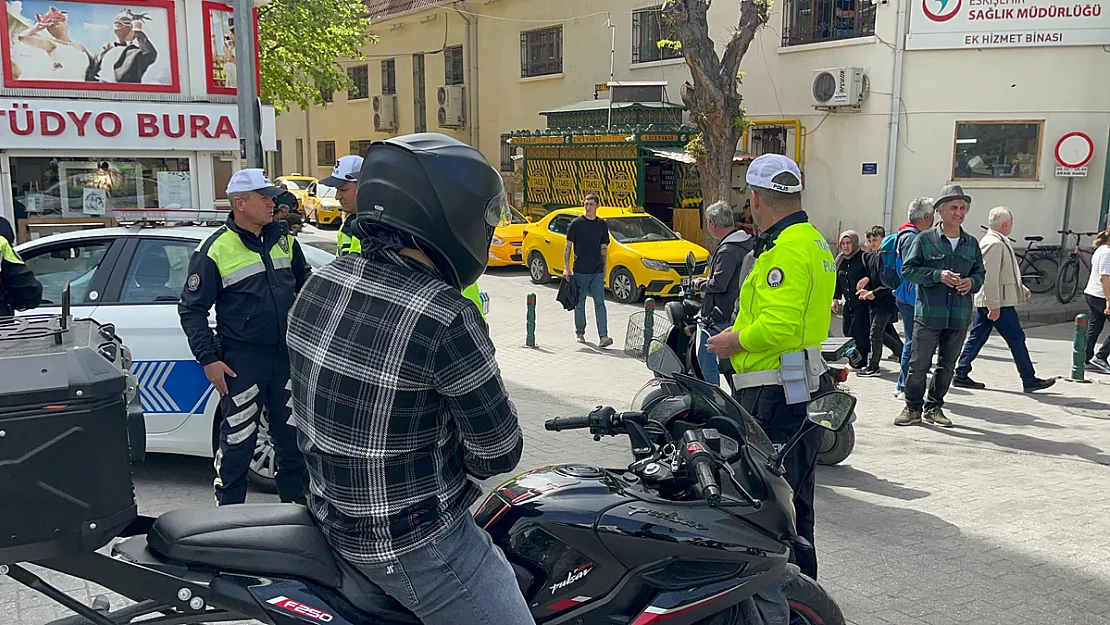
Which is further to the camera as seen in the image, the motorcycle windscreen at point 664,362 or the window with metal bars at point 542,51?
the window with metal bars at point 542,51

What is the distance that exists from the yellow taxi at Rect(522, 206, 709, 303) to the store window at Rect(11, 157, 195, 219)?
599 centimetres

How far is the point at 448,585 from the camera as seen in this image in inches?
87.6

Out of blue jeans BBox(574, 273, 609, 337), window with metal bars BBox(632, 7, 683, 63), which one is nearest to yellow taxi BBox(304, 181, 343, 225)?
window with metal bars BBox(632, 7, 683, 63)

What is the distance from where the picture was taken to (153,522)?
93.2 inches

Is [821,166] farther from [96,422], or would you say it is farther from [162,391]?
[96,422]

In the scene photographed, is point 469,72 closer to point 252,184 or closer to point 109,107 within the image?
point 109,107

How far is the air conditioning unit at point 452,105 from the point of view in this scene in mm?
27562

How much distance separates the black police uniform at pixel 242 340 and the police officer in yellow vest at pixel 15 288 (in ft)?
4.63

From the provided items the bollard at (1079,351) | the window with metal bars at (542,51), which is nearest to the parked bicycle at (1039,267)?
the bollard at (1079,351)

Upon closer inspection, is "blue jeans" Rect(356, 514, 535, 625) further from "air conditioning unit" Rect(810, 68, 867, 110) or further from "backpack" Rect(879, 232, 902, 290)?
"air conditioning unit" Rect(810, 68, 867, 110)

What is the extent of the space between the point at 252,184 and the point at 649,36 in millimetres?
18093

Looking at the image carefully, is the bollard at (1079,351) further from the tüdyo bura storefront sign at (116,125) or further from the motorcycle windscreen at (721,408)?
the tüdyo bura storefront sign at (116,125)

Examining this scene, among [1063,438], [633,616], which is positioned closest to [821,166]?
[1063,438]

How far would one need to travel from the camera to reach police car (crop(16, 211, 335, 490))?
541cm
